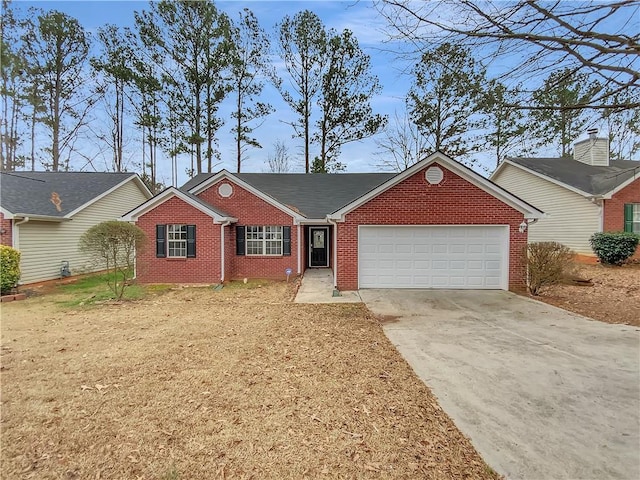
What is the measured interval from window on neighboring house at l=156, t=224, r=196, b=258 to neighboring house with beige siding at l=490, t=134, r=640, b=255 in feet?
48.9

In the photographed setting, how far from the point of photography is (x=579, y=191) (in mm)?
15625

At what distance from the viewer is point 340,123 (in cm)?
2320

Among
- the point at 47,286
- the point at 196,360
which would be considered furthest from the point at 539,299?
the point at 47,286

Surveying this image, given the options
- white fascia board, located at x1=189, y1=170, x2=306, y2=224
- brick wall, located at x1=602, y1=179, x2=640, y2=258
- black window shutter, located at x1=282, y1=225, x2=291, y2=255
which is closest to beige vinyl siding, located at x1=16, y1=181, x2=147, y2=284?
white fascia board, located at x1=189, y1=170, x2=306, y2=224

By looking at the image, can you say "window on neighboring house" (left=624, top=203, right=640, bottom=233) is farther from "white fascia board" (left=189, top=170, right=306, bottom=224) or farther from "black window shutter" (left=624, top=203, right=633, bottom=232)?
"white fascia board" (left=189, top=170, right=306, bottom=224)

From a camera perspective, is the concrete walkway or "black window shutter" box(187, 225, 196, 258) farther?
"black window shutter" box(187, 225, 196, 258)

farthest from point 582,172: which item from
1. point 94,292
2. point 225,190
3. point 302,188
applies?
point 94,292

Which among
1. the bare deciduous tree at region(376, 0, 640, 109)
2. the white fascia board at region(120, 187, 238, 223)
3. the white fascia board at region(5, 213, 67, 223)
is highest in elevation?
the bare deciduous tree at region(376, 0, 640, 109)

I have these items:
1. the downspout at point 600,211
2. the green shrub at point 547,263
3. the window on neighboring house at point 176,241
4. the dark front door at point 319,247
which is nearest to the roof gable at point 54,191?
the window on neighboring house at point 176,241

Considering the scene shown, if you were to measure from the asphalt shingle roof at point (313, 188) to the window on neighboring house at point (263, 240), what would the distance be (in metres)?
1.22

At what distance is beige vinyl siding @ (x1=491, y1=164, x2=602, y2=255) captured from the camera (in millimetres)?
15867

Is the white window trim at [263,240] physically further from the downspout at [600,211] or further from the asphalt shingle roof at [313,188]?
the downspout at [600,211]

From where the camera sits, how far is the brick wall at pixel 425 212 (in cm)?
1029

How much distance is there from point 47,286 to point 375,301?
11851 millimetres
